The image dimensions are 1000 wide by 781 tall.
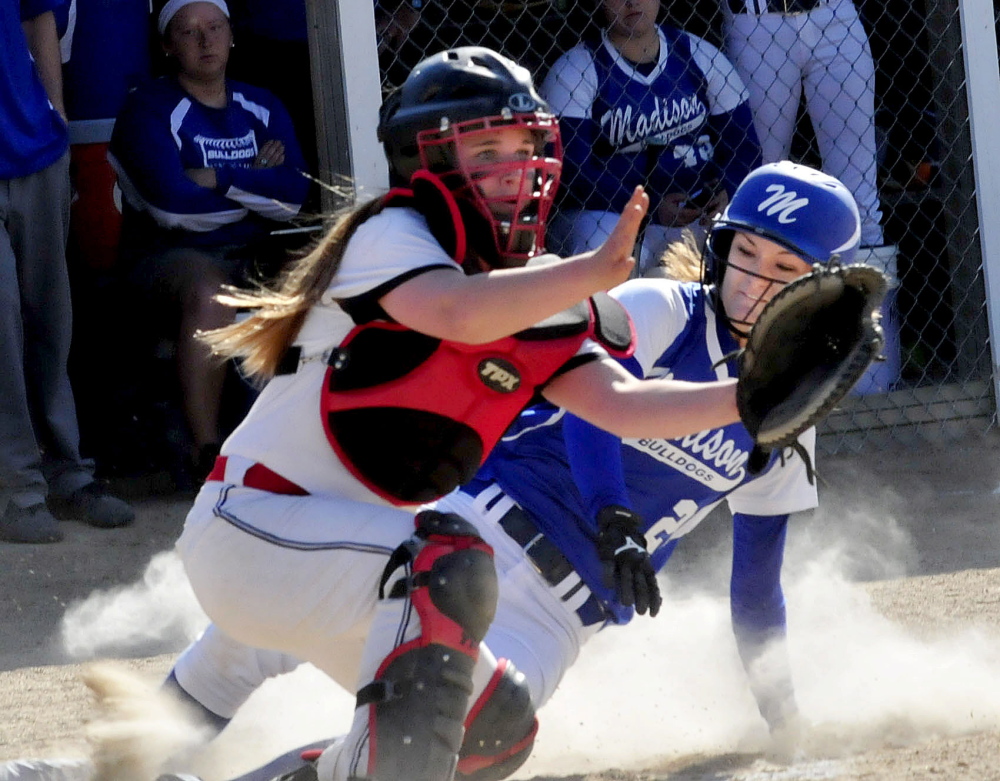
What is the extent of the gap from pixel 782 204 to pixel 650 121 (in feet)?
8.25

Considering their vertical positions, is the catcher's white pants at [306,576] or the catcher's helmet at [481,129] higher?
the catcher's helmet at [481,129]

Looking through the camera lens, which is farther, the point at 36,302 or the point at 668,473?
the point at 36,302

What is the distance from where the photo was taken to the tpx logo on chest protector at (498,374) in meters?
2.39

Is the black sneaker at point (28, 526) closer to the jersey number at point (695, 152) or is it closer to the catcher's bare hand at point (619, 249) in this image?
the jersey number at point (695, 152)

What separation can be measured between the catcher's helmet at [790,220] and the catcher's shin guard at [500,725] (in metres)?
0.91

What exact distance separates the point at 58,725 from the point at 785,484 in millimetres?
1736

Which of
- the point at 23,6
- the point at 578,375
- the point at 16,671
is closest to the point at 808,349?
the point at 578,375

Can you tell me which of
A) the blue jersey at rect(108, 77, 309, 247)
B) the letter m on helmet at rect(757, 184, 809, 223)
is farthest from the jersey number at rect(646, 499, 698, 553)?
the blue jersey at rect(108, 77, 309, 247)

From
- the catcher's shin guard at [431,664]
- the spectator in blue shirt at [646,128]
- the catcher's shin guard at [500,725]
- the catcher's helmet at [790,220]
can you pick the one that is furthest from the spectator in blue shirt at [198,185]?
the catcher's shin guard at [431,664]

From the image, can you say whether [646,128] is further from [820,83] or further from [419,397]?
[419,397]

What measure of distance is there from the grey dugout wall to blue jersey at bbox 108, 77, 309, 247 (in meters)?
0.27

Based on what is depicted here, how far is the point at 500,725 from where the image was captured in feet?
8.00

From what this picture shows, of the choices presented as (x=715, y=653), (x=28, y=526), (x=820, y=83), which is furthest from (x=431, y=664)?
(x=820, y=83)

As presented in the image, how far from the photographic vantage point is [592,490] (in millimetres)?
2764
